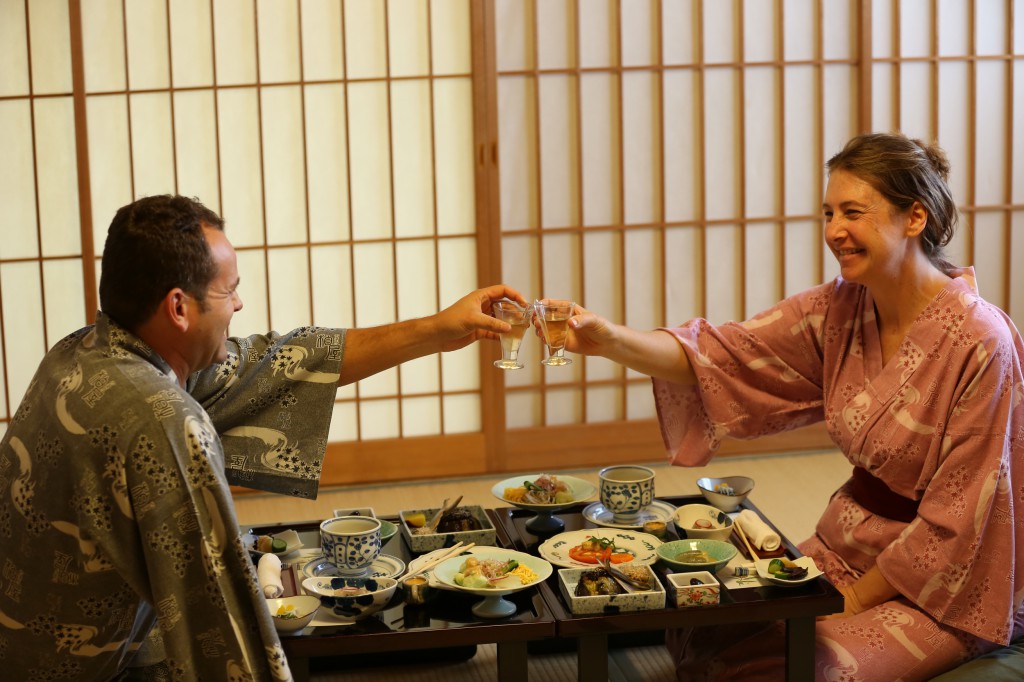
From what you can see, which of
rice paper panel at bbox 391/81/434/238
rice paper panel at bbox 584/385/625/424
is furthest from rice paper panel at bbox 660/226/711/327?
rice paper panel at bbox 391/81/434/238

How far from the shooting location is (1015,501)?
2561 mm

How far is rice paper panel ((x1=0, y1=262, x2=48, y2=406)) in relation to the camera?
15.4 feet

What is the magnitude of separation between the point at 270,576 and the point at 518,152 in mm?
2834

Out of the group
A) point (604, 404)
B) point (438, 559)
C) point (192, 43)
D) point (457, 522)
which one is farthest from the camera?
point (604, 404)

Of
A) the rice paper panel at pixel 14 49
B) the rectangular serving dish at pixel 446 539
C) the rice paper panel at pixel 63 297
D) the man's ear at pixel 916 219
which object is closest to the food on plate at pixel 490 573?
the rectangular serving dish at pixel 446 539

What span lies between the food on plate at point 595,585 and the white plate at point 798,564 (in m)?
0.28

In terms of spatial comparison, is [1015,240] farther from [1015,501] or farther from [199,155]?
[199,155]

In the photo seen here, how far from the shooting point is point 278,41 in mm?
4648

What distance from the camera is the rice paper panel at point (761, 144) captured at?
4949mm

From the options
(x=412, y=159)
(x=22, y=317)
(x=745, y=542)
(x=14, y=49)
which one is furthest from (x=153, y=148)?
(x=745, y=542)

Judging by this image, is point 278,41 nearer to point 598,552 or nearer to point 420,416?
point 420,416

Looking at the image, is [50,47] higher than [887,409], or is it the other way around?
[50,47]

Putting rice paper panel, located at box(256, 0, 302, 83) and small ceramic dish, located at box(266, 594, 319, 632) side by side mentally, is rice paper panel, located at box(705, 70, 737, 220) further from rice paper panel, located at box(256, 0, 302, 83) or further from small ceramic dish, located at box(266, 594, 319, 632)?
small ceramic dish, located at box(266, 594, 319, 632)

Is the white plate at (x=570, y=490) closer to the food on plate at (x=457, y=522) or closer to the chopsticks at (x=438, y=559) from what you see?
the food on plate at (x=457, y=522)
